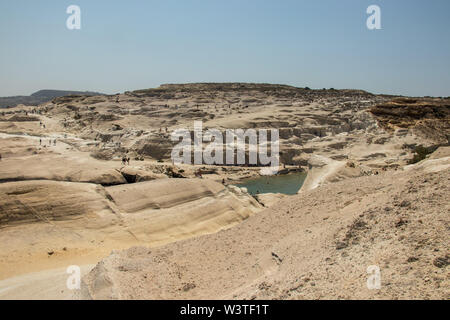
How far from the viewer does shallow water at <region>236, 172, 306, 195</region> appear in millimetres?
23469

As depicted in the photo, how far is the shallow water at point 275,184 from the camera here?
23.5m

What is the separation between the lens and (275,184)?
25.3 m

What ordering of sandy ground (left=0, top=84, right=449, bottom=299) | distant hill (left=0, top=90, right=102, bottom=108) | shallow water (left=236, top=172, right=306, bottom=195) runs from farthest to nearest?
distant hill (left=0, top=90, right=102, bottom=108), shallow water (left=236, top=172, right=306, bottom=195), sandy ground (left=0, top=84, right=449, bottom=299)

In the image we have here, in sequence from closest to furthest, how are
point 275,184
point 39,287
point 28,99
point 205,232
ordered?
point 39,287, point 205,232, point 275,184, point 28,99

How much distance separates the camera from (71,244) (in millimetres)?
10562

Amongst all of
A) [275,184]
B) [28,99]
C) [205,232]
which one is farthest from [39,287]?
[28,99]

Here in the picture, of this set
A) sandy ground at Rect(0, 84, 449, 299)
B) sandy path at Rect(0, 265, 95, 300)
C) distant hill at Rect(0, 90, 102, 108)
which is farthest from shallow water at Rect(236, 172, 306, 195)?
distant hill at Rect(0, 90, 102, 108)

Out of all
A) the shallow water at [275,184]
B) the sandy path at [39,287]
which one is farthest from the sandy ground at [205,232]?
the shallow water at [275,184]

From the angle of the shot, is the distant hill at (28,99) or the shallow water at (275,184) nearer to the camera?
the shallow water at (275,184)

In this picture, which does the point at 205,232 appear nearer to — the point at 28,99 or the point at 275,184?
the point at 275,184

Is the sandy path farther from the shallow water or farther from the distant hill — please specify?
the distant hill

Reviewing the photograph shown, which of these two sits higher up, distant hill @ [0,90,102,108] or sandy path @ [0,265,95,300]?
distant hill @ [0,90,102,108]

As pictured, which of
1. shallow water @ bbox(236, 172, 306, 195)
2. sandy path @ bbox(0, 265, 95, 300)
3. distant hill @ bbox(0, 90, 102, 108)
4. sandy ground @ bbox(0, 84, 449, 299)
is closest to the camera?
sandy ground @ bbox(0, 84, 449, 299)

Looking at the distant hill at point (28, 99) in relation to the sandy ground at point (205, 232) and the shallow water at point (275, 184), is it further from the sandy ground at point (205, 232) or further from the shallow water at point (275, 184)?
the sandy ground at point (205, 232)
